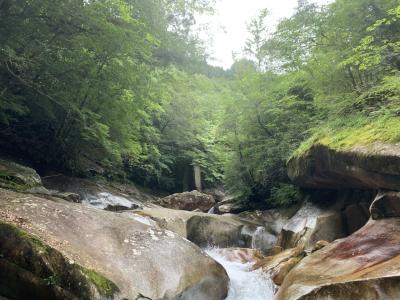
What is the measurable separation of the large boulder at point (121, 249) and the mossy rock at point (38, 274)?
0.24 feet

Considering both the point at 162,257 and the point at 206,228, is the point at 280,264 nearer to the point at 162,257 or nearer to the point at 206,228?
the point at 162,257

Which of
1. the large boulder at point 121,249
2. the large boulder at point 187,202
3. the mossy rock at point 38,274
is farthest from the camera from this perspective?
the large boulder at point 187,202

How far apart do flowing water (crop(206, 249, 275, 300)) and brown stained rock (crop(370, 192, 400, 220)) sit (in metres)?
2.82

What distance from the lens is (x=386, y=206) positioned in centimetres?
784

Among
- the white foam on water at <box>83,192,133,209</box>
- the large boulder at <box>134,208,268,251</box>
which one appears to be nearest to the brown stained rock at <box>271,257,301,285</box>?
the large boulder at <box>134,208,268,251</box>

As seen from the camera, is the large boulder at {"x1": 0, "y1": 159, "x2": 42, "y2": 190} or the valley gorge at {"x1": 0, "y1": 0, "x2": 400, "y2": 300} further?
the large boulder at {"x1": 0, "y1": 159, "x2": 42, "y2": 190}

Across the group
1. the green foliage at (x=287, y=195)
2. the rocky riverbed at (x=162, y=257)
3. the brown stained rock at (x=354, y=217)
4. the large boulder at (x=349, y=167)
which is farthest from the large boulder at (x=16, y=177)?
the green foliage at (x=287, y=195)

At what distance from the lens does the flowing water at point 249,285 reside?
8094mm

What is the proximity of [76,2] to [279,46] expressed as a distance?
826cm

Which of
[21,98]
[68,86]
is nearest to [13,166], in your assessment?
[21,98]

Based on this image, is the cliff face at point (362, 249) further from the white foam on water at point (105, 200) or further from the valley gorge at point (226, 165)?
the white foam on water at point (105, 200)

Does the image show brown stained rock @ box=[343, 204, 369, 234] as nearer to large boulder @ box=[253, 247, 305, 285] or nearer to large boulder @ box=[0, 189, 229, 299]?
large boulder @ box=[253, 247, 305, 285]

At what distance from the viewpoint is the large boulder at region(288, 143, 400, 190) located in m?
7.63

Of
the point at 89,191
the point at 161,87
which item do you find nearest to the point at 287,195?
the point at 161,87
